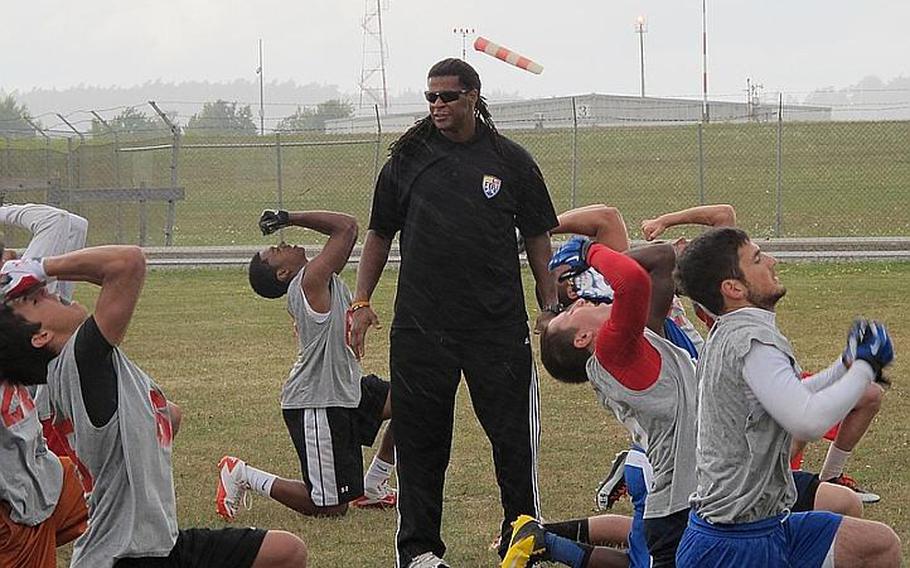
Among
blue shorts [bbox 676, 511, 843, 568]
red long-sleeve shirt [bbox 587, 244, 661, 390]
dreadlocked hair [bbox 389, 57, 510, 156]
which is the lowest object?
blue shorts [bbox 676, 511, 843, 568]

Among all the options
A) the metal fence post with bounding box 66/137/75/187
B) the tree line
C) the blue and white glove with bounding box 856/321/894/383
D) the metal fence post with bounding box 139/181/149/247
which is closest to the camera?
the blue and white glove with bounding box 856/321/894/383

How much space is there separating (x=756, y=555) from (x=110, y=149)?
28647 mm

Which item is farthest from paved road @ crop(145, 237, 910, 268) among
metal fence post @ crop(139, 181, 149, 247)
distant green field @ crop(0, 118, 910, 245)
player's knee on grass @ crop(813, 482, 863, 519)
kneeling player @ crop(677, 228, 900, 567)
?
kneeling player @ crop(677, 228, 900, 567)

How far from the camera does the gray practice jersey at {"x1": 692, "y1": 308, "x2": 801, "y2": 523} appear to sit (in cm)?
447

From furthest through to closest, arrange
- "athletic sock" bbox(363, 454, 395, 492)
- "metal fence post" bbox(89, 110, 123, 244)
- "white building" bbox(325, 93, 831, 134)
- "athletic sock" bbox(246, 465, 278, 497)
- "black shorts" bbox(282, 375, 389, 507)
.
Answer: "white building" bbox(325, 93, 831, 134) < "metal fence post" bbox(89, 110, 123, 244) < "athletic sock" bbox(363, 454, 395, 492) < "athletic sock" bbox(246, 465, 278, 497) < "black shorts" bbox(282, 375, 389, 507)

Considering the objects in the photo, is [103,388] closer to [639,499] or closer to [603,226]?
[639,499]

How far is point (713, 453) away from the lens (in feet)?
15.1

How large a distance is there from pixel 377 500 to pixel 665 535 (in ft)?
10.7

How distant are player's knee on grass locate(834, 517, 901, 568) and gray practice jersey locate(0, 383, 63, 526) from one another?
2.85 m

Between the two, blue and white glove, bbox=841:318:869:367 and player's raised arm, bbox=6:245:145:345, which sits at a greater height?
player's raised arm, bbox=6:245:145:345

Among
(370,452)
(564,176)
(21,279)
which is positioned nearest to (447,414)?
(21,279)

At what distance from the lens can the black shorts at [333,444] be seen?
7.93m

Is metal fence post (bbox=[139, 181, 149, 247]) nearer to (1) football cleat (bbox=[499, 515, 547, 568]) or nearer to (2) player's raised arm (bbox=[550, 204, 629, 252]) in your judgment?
(2) player's raised arm (bbox=[550, 204, 629, 252])

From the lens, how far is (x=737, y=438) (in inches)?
179
